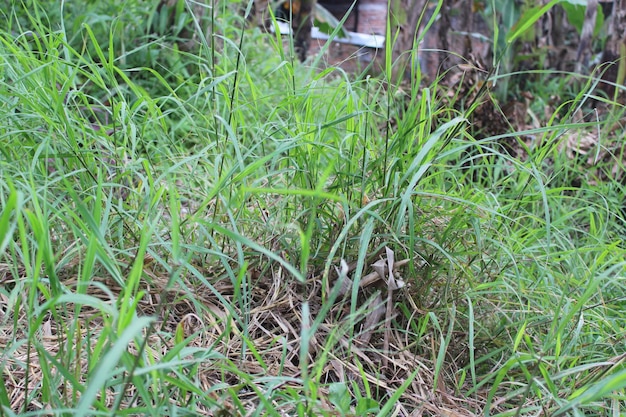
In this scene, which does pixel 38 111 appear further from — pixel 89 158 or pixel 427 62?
pixel 427 62

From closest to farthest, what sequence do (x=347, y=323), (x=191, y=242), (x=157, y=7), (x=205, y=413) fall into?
(x=205, y=413), (x=347, y=323), (x=191, y=242), (x=157, y=7)

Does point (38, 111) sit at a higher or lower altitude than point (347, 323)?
higher

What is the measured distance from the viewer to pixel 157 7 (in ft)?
9.32

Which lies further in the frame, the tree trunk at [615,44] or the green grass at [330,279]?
the tree trunk at [615,44]

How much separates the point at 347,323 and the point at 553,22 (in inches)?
175

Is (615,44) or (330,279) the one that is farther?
(615,44)

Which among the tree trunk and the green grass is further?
the tree trunk

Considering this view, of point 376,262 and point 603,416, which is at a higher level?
point 376,262

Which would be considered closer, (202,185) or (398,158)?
(398,158)

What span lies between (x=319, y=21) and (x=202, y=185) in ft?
10.1

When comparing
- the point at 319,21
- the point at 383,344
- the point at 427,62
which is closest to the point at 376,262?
the point at 383,344

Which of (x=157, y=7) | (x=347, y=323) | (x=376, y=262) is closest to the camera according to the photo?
(x=347, y=323)

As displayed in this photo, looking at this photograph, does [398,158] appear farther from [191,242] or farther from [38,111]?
[38,111]

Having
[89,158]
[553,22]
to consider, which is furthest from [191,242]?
[553,22]
